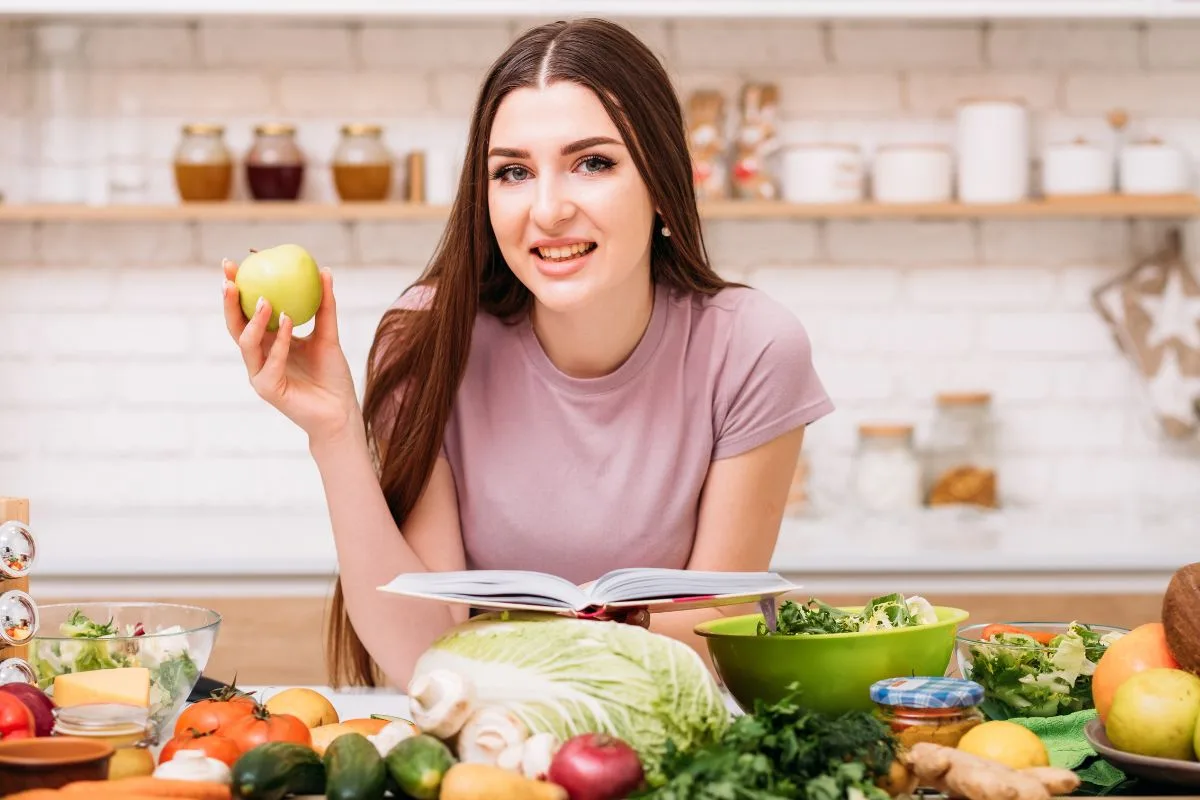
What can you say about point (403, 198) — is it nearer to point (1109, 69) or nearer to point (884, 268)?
point (884, 268)

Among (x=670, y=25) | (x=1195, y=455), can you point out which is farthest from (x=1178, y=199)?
(x=670, y=25)

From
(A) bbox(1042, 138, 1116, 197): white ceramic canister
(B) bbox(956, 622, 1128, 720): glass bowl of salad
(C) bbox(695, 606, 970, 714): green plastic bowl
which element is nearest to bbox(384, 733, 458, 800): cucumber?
(C) bbox(695, 606, 970, 714): green plastic bowl

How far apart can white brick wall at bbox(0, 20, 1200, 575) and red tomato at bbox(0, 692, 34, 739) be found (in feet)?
8.23

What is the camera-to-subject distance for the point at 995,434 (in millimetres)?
3600

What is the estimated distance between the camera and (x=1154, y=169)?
11.2 feet

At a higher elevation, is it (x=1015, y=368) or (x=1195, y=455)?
(x=1015, y=368)

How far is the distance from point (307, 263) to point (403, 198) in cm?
209

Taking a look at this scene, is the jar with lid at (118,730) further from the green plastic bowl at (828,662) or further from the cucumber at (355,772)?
the green plastic bowl at (828,662)

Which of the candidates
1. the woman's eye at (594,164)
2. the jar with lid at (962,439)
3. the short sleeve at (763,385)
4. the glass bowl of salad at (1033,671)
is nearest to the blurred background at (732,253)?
the jar with lid at (962,439)

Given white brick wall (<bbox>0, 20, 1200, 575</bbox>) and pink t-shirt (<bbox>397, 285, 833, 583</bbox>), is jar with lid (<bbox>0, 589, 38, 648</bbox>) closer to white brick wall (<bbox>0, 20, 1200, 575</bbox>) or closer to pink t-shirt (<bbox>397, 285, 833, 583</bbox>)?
pink t-shirt (<bbox>397, 285, 833, 583</bbox>)

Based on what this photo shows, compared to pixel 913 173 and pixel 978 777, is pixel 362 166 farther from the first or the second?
pixel 978 777

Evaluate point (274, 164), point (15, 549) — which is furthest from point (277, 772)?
point (274, 164)

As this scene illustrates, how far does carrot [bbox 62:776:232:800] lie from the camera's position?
96cm

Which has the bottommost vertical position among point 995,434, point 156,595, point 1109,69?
point 156,595
